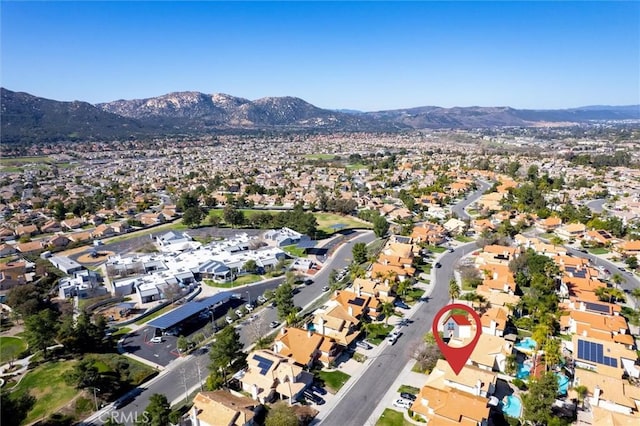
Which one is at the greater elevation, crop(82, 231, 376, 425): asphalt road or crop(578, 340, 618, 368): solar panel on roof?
crop(578, 340, 618, 368): solar panel on roof

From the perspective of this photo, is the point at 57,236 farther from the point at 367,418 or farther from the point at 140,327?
the point at 367,418

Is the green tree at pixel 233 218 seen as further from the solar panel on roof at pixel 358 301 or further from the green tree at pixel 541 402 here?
the green tree at pixel 541 402

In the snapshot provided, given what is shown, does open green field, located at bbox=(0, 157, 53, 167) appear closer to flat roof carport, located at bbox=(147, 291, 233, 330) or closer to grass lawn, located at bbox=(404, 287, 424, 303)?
flat roof carport, located at bbox=(147, 291, 233, 330)

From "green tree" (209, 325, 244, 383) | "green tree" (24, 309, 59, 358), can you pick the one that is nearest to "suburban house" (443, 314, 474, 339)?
"green tree" (209, 325, 244, 383)

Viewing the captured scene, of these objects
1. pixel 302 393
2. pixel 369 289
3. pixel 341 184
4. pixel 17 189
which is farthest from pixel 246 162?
pixel 302 393

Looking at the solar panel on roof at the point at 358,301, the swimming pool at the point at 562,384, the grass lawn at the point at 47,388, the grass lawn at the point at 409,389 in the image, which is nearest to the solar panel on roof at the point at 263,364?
the grass lawn at the point at 409,389

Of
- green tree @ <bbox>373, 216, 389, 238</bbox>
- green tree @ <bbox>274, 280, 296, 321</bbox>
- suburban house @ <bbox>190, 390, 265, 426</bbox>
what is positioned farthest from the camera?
green tree @ <bbox>373, 216, 389, 238</bbox>

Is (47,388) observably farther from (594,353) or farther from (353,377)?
(594,353)
